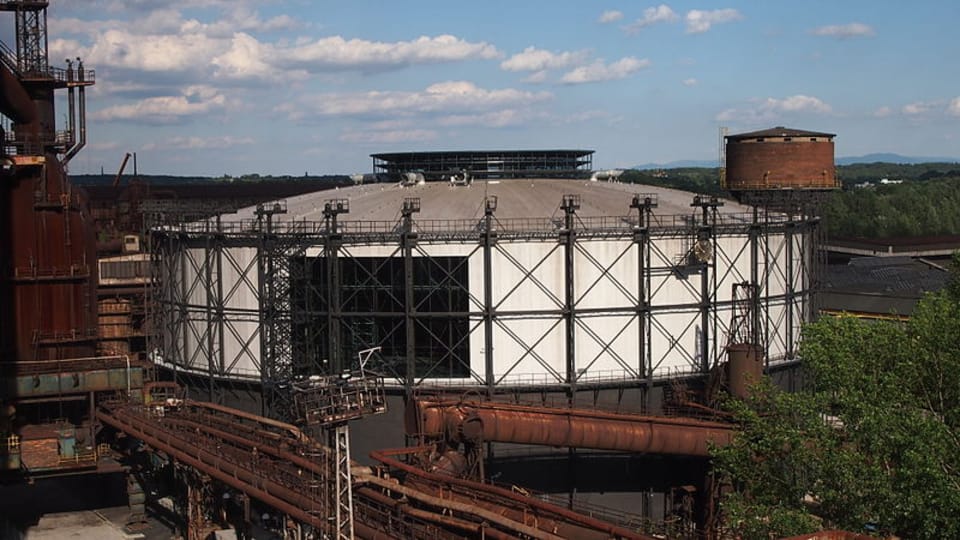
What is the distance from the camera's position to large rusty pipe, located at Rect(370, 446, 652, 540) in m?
27.3

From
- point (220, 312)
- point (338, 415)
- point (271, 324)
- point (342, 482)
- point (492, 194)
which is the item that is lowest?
point (342, 482)

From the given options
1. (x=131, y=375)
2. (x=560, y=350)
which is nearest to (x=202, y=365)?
(x=131, y=375)

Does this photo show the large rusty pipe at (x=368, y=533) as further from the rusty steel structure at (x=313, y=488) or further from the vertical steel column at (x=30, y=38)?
the vertical steel column at (x=30, y=38)

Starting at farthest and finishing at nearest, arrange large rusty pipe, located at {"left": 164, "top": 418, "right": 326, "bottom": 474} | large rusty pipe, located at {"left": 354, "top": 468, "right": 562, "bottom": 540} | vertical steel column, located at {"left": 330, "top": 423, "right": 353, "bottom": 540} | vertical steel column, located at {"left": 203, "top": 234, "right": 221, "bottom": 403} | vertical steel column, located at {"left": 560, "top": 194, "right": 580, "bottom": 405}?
vertical steel column, located at {"left": 203, "top": 234, "right": 221, "bottom": 403} < vertical steel column, located at {"left": 560, "top": 194, "right": 580, "bottom": 405} < large rusty pipe, located at {"left": 164, "top": 418, "right": 326, "bottom": 474} < large rusty pipe, located at {"left": 354, "top": 468, "right": 562, "bottom": 540} < vertical steel column, located at {"left": 330, "top": 423, "right": 353, "bottom": 540}

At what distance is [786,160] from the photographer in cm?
6950

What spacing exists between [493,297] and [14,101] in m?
21.1

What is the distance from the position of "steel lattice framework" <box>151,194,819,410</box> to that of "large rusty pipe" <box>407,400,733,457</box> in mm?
4590

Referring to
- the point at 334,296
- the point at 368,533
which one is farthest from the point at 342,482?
the point at 334,296

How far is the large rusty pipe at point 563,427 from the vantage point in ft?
114

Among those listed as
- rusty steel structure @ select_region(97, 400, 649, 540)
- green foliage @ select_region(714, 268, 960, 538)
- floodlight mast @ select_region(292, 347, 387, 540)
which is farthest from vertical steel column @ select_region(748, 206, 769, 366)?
floodlight mast @ select_region(292, 347, 387, 540)

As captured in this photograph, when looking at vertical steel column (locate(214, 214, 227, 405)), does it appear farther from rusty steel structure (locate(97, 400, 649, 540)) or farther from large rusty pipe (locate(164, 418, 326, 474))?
large rusty pipe (locate(164, 418, 326, 474))

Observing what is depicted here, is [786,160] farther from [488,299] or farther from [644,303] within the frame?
[488,299]

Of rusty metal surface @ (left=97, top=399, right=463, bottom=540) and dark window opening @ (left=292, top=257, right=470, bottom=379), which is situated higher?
dark window opening @ (left=292, top=257, right=470, bottom=379)

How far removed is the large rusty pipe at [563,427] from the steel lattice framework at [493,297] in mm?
4590
